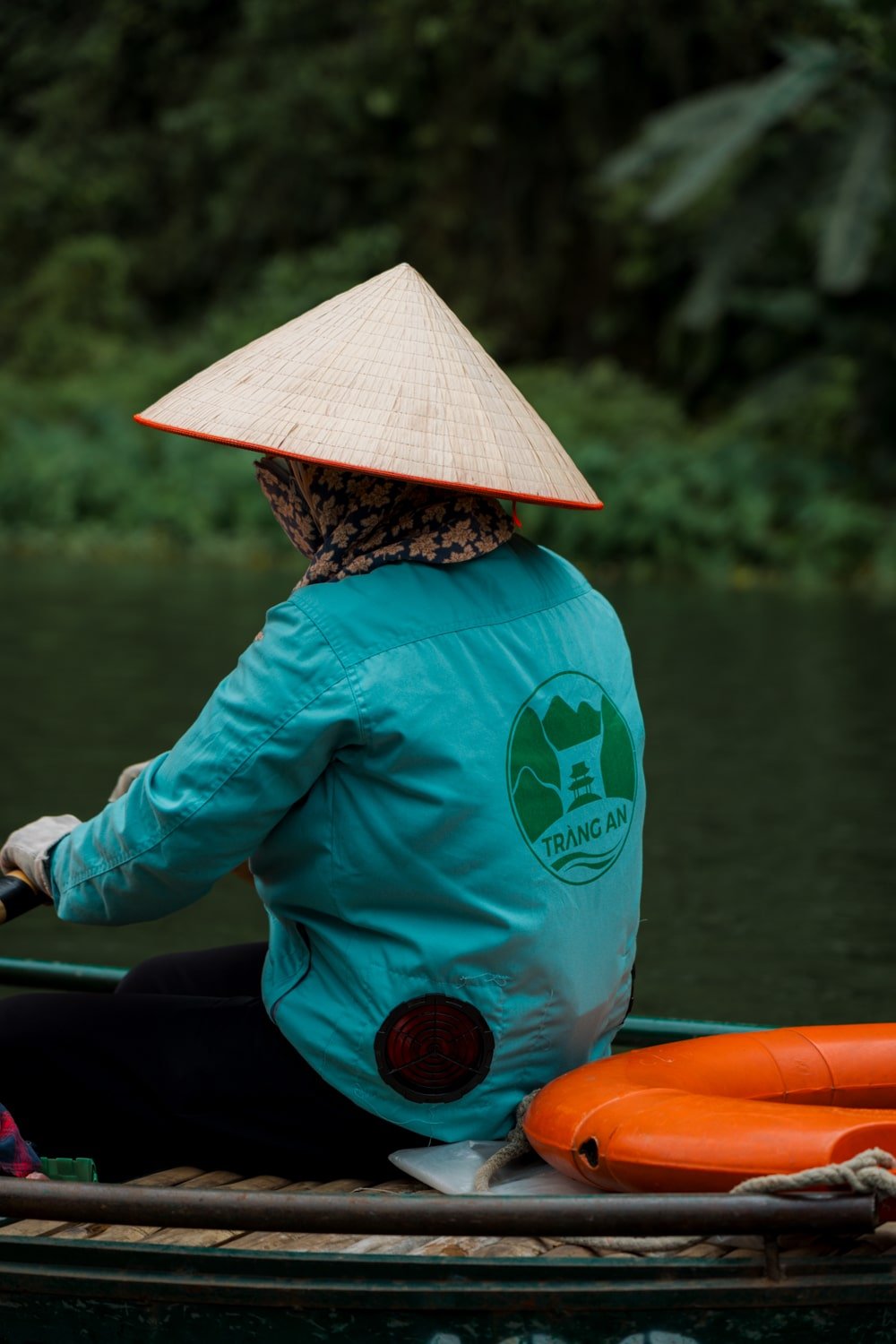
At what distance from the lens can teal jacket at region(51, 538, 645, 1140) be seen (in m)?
2.43

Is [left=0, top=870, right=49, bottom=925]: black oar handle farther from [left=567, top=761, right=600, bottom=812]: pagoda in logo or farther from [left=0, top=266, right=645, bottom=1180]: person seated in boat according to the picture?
[left=567, top=761, right=600, bottom=812]: pagoda in logo

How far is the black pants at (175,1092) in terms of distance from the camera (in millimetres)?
2668

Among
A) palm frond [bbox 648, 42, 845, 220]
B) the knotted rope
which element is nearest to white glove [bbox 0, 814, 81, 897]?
the knotted rope

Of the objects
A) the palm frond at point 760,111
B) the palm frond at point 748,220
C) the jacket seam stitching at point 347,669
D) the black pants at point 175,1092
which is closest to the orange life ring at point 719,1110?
the black pants at point 175,1092

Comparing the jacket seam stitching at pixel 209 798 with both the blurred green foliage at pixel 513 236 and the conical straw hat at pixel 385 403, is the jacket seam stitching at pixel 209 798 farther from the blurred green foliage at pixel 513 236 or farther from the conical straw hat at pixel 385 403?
the blurred green foliage at pixel 513 236

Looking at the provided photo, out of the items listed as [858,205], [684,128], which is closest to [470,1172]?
[858,205]

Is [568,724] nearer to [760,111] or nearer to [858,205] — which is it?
[858,205]

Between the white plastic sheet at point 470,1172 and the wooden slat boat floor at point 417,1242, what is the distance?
52 mm

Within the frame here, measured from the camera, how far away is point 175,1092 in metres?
2.71

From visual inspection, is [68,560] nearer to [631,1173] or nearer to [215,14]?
[215,14]

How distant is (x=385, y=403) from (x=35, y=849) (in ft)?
2.59

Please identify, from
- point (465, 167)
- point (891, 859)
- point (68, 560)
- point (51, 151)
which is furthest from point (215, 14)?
point (891, 859)

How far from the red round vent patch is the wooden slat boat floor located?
0.49 ft

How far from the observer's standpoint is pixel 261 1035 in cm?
267
